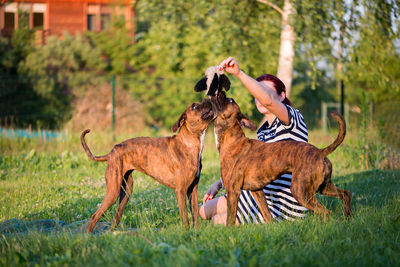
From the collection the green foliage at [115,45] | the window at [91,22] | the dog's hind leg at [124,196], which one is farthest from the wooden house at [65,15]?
the dog's hind leg at [124,196]

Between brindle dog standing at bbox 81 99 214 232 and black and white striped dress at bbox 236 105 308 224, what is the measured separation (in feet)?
3.00

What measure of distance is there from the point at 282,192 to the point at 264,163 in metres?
0.99

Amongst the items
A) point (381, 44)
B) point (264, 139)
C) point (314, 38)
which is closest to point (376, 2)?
point (381, 44)

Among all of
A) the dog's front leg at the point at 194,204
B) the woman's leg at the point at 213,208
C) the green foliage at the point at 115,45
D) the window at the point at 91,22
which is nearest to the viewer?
the dog's front leg at the point at 194,204

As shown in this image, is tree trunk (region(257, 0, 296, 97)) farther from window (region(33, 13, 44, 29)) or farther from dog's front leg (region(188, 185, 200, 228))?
window (region(33, 13, 44, 29))

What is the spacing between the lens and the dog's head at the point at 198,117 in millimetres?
4016

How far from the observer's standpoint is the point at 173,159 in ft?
13.6

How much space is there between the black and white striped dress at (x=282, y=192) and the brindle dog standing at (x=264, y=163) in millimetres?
634

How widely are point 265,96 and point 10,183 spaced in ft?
19.3

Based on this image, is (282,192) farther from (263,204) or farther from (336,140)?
(336,140)

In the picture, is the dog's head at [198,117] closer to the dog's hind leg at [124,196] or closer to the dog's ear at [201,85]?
the dog's ear at [201,85]

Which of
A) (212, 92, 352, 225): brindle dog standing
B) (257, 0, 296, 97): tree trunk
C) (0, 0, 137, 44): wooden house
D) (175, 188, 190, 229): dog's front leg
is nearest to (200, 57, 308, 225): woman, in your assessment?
(212, 92, 352, 225): brindle dog standing

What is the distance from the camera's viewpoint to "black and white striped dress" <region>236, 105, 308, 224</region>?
460 cm

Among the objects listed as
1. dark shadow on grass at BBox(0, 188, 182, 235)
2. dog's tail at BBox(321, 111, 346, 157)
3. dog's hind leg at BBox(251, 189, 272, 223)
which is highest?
dog's tail at BBox(321, 111, 346, 157)
